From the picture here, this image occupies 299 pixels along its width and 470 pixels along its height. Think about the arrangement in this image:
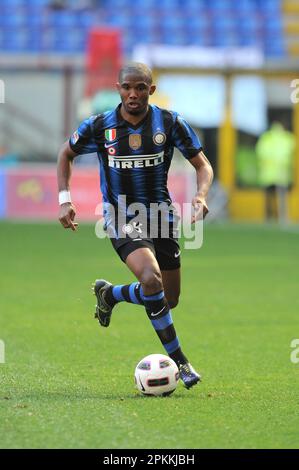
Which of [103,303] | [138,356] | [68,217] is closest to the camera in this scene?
[68,217]

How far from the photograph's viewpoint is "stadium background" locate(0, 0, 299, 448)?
6.20 meters

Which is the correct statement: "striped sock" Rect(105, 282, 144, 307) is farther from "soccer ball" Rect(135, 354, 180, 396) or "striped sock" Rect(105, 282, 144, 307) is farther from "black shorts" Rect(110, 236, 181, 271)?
"soccer ball" Rect(135, 354, 180, 396)

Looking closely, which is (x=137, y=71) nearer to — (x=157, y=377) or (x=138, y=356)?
(x=157, y=377)

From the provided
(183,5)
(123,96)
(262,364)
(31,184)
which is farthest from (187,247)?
(183,5)

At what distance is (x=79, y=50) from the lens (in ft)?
96.2

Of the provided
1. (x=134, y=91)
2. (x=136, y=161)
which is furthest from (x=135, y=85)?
(x=136, y=161)

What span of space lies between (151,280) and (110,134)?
3.42 ft

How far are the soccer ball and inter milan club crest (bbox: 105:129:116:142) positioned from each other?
57.4 inches

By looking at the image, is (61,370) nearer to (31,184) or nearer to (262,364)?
(262,364)

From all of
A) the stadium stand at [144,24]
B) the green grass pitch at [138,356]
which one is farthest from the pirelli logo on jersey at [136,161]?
the stadium stand at [144,24]

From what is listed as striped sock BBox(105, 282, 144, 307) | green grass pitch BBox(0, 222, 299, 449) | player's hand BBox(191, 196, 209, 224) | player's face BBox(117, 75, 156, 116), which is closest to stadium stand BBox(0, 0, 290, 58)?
green grass pitch BBox(0, 222, 299, 449)

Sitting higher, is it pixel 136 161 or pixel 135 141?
pixel 135 141

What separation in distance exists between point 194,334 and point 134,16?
2131 centimetres

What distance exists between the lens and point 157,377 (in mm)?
6656
